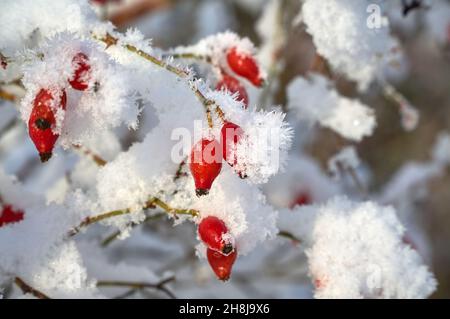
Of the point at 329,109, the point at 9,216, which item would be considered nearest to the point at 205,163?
the point at 9,216

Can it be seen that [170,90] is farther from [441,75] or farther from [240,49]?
[441,75]

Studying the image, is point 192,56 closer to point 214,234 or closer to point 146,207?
point 146,207

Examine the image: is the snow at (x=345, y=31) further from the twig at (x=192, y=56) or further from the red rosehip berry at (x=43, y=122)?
the red rosehip berry at (x=43, y=122)

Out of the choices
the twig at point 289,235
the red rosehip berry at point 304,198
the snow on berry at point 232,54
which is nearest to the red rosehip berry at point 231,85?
the snow on berry at point 232,54
